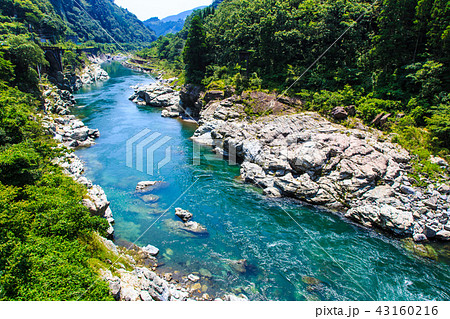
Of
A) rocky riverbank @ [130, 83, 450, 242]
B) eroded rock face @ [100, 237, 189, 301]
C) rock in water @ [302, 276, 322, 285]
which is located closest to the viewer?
eroded rock face @ [100, 237, 189, 301]

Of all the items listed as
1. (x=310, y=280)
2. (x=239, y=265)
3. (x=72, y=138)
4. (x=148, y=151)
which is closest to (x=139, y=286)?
(x=239, y=265)

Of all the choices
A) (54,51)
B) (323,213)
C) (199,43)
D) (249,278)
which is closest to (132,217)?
(249,278)

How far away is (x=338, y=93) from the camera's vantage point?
81.5 feet

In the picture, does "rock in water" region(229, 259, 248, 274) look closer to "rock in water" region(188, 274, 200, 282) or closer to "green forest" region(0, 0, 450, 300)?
"rock in water" region(188, 274, 200, 282)

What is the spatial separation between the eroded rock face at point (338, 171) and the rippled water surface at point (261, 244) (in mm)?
1065

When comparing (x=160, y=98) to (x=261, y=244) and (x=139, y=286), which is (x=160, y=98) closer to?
(x=261, y=244)

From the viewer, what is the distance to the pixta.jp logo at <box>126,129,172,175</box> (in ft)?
76.6

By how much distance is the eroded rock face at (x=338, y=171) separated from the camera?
1483 cm

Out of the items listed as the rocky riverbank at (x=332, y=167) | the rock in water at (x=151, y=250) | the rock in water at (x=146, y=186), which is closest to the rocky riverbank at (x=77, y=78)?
the rocky riverbank at (x=332, y=167)

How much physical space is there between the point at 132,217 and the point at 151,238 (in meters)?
2.61

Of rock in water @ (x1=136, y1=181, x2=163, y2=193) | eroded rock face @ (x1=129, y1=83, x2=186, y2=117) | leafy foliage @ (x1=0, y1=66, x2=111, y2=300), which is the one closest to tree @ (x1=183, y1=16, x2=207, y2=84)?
eroded rock face @ (x1=129, y1=83, x2=186, y2=117)

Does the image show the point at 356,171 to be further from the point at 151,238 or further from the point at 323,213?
the point at 151,238

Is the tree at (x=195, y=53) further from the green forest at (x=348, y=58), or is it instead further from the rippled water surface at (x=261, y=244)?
the rippled water surface at (x=261, y=244)

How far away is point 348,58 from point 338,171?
16.5m
